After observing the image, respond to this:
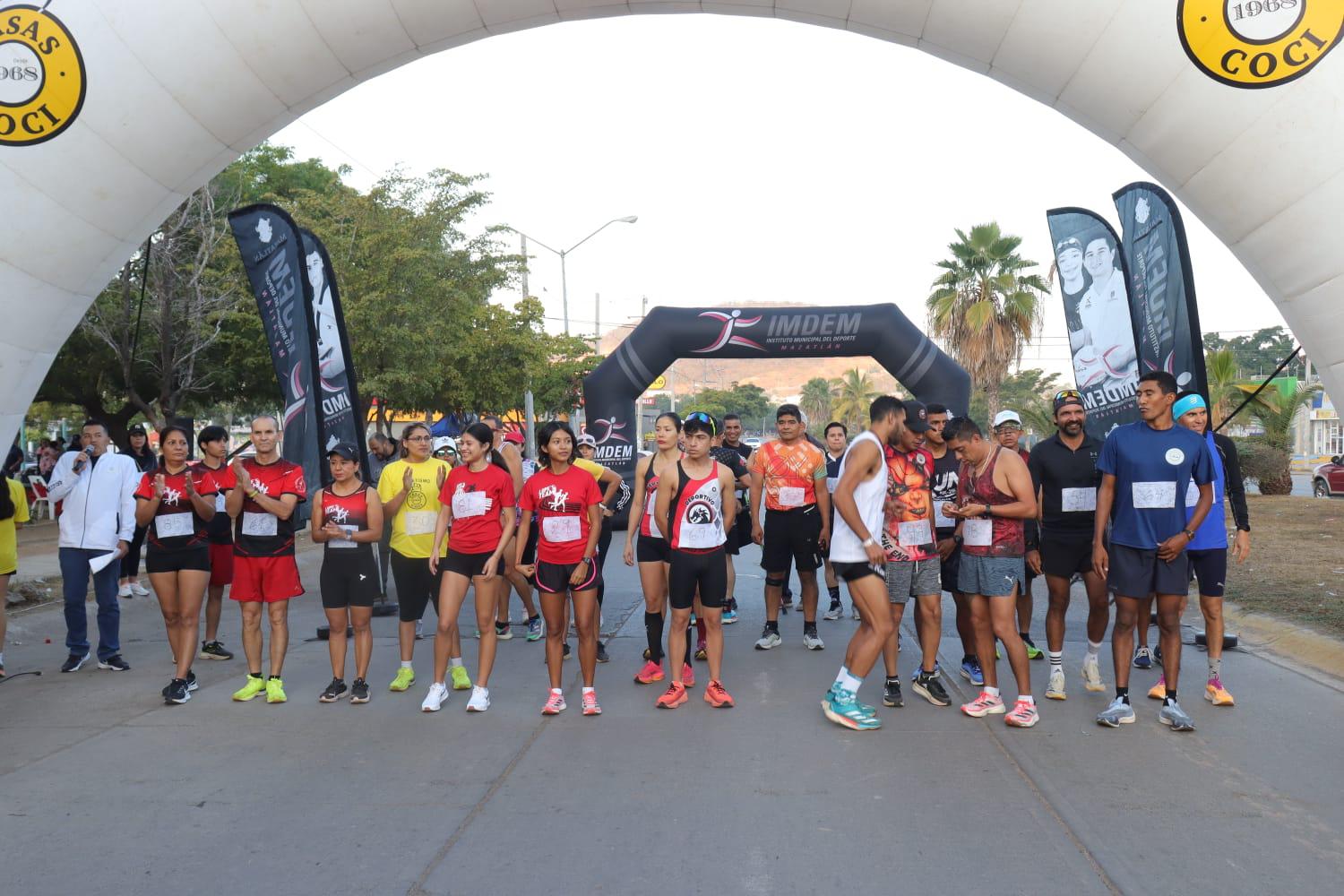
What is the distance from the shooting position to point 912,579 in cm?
657

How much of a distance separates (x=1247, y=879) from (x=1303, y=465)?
218 ft

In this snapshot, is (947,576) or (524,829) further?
(947,576)

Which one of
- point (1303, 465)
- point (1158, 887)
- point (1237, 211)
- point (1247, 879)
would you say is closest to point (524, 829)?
point (1158, 887)

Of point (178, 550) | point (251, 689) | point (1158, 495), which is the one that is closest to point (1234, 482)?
point (1158, 495)

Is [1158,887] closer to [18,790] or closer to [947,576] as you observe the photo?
[947,576]

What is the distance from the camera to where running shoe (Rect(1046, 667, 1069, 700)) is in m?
6.59

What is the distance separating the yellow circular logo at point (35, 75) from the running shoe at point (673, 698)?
487 cm

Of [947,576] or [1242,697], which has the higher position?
[947,576]

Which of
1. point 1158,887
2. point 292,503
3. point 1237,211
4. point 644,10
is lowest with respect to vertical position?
point 1158,887

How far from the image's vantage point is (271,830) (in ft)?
14.3

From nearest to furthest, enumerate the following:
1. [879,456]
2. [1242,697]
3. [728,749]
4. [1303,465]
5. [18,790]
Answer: [18,790] < [728,749] < [879,456] < [1242,697] < [1303,465]

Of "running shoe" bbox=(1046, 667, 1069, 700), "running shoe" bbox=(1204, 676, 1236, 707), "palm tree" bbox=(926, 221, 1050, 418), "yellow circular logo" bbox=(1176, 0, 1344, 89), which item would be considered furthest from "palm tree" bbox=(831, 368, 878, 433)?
"yellow circular logo" bbox=(1176, 0, 1344, 89)

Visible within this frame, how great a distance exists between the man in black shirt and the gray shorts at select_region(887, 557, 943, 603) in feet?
2.90

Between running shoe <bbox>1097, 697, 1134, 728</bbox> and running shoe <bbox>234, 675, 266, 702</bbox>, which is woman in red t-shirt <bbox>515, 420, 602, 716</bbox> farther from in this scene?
running shoe <bbox>1097, 697, 1134, 728</bbox>
